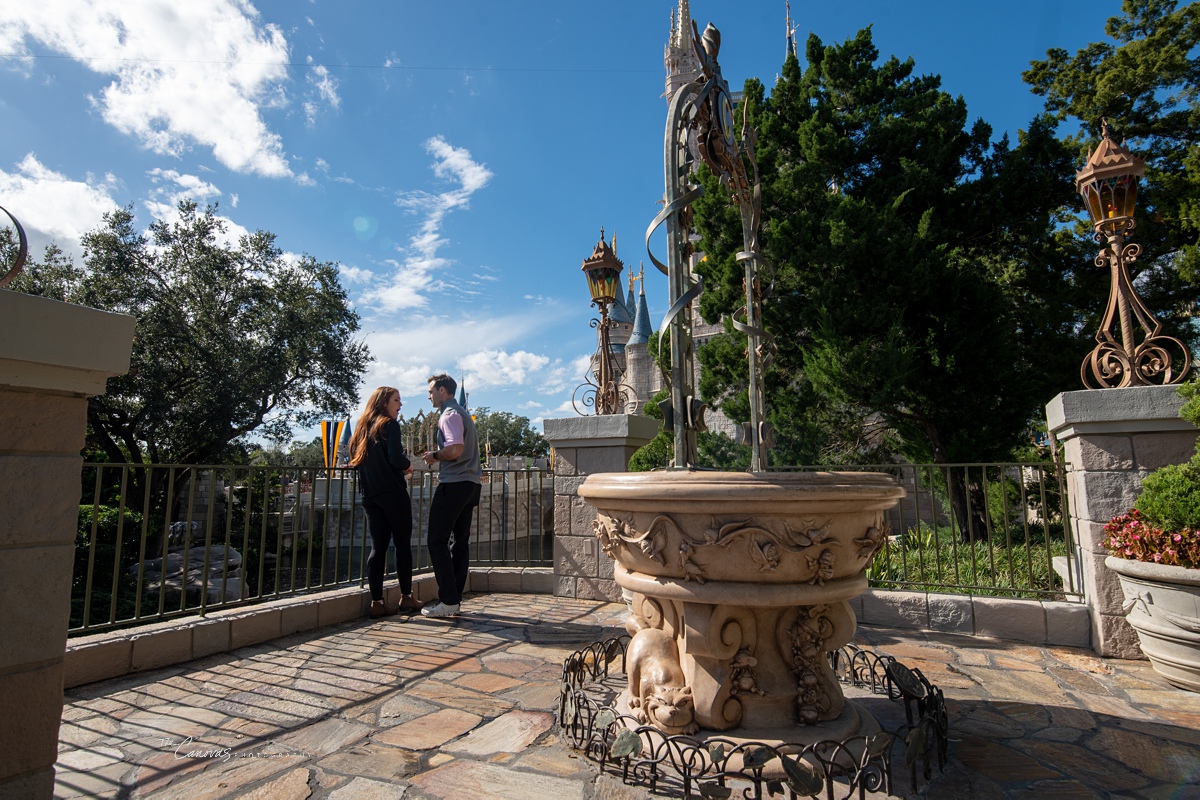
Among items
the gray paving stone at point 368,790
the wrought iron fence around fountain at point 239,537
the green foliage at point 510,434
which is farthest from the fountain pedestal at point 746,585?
the green foliage at point 510,434

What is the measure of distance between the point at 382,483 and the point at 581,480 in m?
1.84

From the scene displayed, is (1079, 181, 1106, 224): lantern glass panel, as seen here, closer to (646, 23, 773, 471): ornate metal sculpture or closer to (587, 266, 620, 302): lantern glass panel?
(646, 23, 773, 471): ornate metal sculpture

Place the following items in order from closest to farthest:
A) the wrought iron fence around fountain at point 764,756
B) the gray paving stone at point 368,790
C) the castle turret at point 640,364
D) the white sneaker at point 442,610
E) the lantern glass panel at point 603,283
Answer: the wrought iron fence around fountain at point 764,756 → the gray paving stone at point 368,790 → the white sneaker at point 442,610 → the lantern glass panel at point 603,283 → the castle turret at point 640,364

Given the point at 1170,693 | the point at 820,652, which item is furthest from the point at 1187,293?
the point at 820,652

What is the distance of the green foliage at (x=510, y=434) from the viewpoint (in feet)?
194

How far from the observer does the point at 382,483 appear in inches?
191

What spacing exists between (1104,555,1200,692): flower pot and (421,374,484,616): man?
4311mm

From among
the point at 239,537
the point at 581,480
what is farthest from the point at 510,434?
the point at 581,480

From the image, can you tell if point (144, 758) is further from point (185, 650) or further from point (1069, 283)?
point (1069, 283)

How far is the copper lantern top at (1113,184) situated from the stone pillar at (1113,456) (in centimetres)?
123

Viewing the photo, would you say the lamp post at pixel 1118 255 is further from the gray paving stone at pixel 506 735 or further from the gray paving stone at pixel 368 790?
the gray paving stone at pixel 368 790

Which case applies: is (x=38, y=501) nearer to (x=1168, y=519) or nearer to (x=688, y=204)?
(x=688, y=204)

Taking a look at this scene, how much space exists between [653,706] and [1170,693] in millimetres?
2977

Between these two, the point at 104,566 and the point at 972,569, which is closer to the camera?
the point at 972,569
